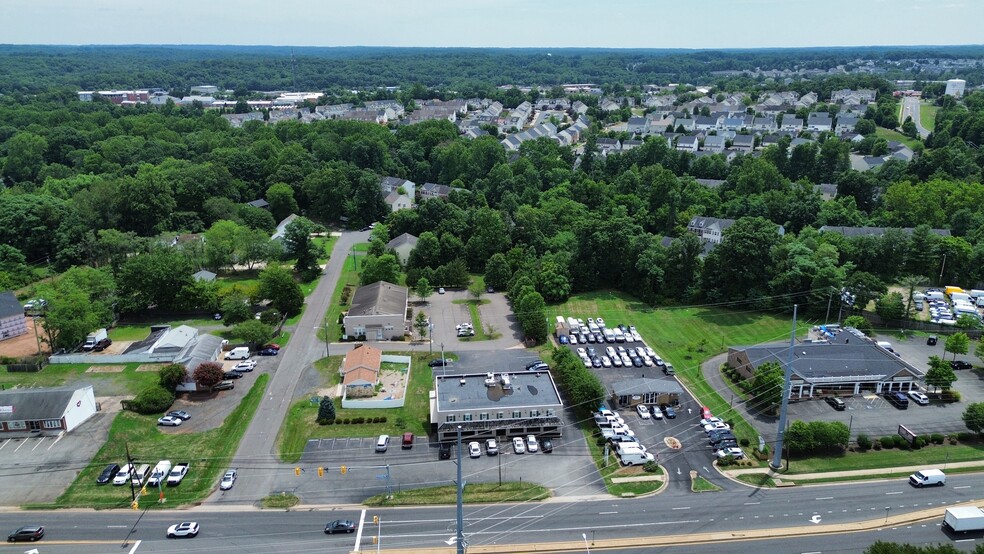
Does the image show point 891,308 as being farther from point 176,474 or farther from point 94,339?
point 94,339

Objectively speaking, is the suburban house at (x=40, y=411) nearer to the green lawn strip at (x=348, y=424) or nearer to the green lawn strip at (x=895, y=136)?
the green lawn strip at (x=348, y=424)

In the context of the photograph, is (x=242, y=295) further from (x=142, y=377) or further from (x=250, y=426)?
(x=250, y=426)

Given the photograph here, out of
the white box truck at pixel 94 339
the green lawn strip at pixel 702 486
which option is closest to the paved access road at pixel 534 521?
the green lawn strip at pixel 702 486

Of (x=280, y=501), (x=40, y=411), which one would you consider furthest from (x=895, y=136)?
(x=40, y=411)

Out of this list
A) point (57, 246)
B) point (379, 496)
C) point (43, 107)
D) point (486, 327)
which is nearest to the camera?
point (379, 496)

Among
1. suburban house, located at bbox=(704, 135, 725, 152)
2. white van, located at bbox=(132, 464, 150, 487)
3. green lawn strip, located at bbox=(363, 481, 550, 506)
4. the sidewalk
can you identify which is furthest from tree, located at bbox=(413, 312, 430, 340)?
suburban house, located at bbox=(704, 135, 725, 152)

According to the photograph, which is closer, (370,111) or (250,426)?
(250,426)

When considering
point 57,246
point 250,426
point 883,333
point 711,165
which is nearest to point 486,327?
point 250,426
